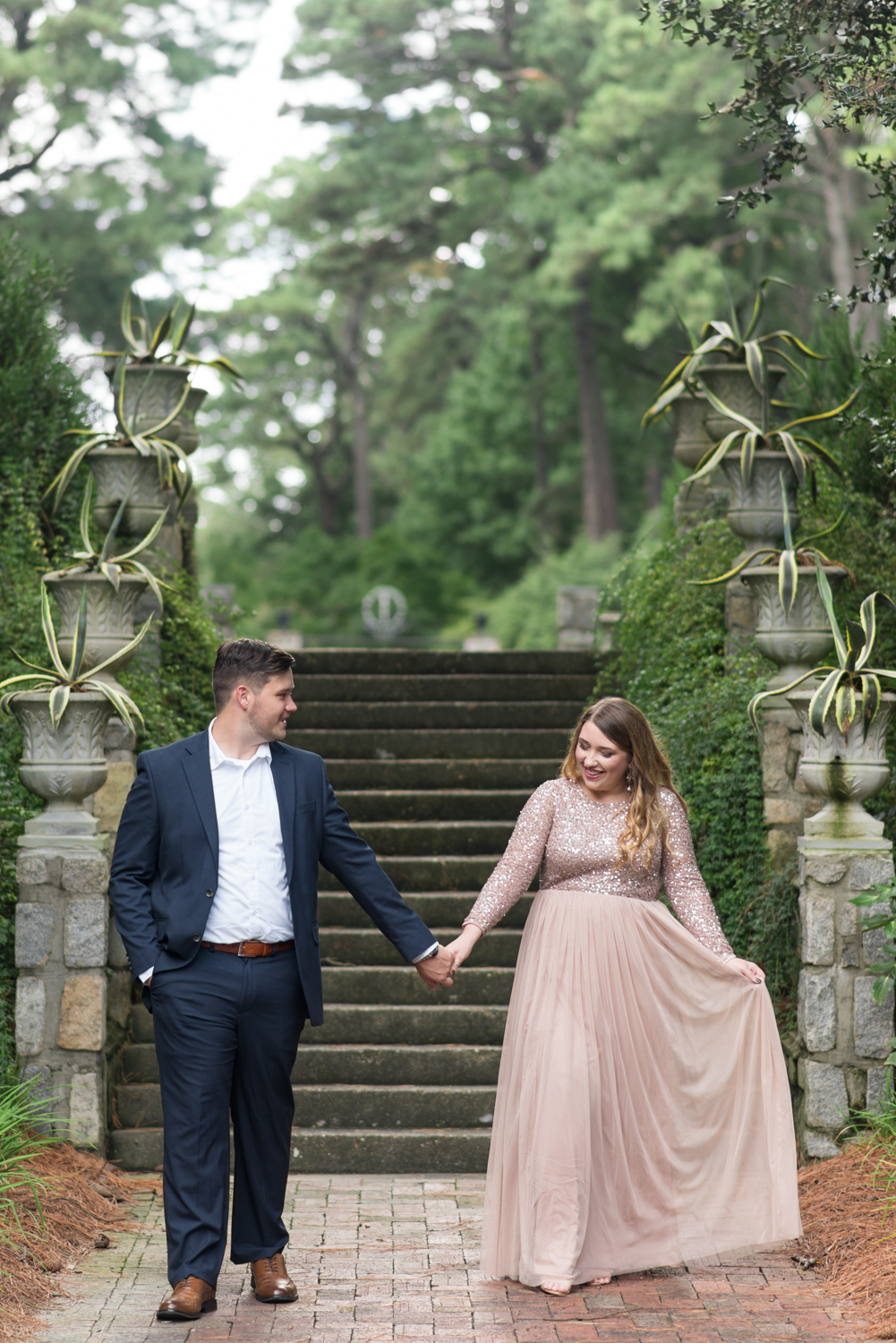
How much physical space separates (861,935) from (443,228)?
21.1 m

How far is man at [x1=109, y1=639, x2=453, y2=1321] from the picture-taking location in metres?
4.06

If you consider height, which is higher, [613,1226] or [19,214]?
[19,214]

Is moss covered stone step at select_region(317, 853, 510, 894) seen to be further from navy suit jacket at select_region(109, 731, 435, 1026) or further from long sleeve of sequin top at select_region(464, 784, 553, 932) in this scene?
navy suit jacket at select_region(109, 731, 435, 1026)

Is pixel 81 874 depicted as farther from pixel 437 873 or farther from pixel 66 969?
pixel 437 873

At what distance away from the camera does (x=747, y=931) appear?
595 centimetres

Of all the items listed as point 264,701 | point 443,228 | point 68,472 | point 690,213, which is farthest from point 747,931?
point 443,228

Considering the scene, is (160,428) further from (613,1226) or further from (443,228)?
(443,228)

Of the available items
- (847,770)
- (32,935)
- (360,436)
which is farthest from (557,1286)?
(360,436)

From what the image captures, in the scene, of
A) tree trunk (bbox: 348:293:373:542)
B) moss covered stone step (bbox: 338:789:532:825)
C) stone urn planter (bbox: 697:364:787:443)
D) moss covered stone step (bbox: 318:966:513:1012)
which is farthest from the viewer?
tree trunk (bbox: 348:293:373:542)

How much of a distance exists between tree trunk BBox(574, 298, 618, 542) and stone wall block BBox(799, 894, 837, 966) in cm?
1881

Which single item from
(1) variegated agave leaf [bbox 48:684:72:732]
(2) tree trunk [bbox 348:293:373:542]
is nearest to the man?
(1) variegated agave leaf [bbox 48:684:72:732]

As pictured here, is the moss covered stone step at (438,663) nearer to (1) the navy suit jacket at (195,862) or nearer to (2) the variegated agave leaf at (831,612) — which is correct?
(2) the variegated agave leaf at (831,612)

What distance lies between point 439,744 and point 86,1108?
3.33 meters

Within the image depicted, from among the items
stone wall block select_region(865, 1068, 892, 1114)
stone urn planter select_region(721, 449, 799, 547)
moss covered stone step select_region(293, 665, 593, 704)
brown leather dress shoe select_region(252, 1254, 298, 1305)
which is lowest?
brown leather dress shoe select_region(252, 1254, 298, 1305)
